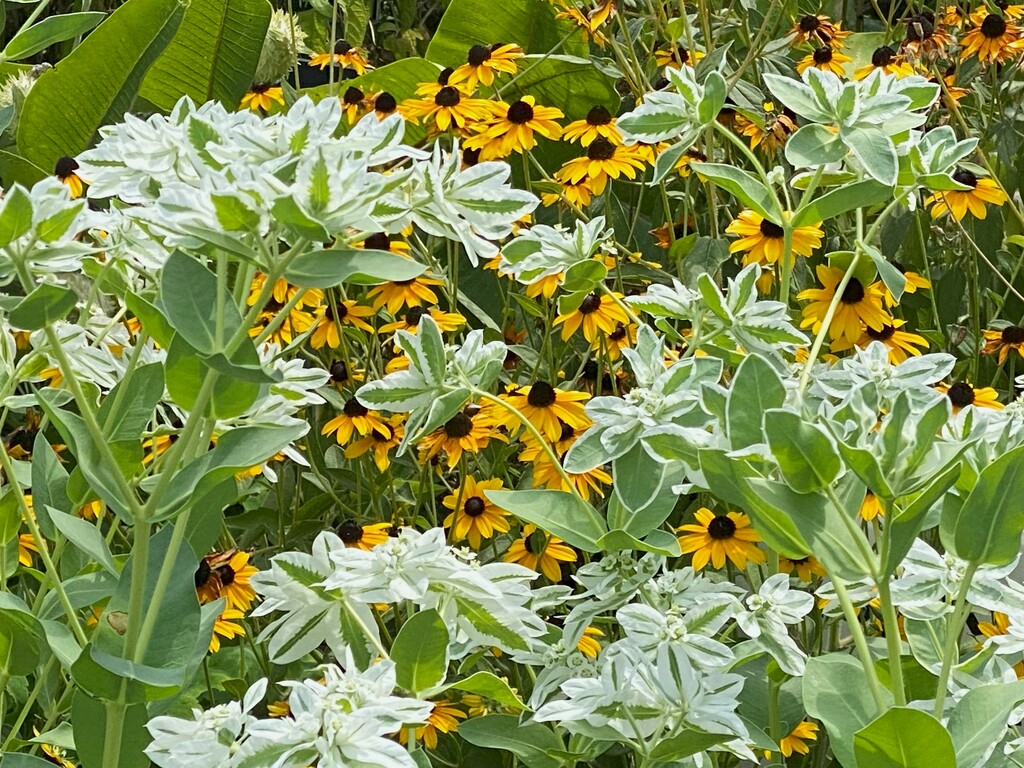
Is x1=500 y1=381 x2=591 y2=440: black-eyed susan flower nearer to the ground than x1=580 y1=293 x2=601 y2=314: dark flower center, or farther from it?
nearer to the ground

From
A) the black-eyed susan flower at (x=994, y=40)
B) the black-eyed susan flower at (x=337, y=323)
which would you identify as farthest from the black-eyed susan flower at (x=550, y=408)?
the black-eyed susan flower at (x=994, y=40)

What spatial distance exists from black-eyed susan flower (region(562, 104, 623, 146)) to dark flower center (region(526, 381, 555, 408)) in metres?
0.34

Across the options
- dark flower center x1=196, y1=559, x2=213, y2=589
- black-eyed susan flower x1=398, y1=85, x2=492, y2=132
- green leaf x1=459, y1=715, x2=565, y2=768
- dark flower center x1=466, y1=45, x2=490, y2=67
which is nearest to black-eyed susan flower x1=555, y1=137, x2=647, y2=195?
black-eyed susan flower x1=398, y1=85, x2=492, y2=132

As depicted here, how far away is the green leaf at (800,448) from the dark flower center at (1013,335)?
0.88 m

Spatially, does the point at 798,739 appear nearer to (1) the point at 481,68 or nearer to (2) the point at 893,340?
(2) the point at 893,340

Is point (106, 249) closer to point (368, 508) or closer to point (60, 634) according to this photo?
point (60, 634)

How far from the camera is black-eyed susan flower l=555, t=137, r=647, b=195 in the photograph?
1359 millimetres

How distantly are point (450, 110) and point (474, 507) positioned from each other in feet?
1.58

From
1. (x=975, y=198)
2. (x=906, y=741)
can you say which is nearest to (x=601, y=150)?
(x=975, y=198)

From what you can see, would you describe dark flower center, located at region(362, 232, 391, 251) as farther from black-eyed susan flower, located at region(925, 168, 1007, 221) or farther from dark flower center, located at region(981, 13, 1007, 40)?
dark flower center, located at region(981, 13, 1007, 40)

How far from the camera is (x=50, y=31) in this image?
82 centimetres

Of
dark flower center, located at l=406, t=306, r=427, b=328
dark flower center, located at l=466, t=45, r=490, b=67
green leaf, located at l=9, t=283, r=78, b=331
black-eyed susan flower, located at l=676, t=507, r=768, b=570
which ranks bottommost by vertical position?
black-eyed susan flower, located at l=676, t=507, r=768, b=570

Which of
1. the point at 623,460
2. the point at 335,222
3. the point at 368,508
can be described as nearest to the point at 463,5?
the point at 368,508

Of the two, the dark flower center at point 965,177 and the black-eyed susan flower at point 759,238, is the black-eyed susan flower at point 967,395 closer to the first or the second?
the black-eyed susan flower at point 759,238
